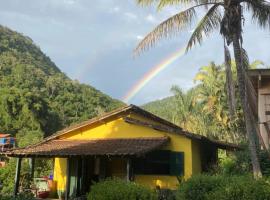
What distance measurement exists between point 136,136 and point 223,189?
8.75 metres

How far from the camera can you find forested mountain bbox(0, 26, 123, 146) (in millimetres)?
43500

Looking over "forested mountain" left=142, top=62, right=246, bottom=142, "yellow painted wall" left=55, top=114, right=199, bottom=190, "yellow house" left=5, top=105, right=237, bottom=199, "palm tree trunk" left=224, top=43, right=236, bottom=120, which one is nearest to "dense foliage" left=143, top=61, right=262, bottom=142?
"forested mountain" left=142, top=62, right=246, bottom=142

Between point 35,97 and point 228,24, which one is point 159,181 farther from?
point 35,97

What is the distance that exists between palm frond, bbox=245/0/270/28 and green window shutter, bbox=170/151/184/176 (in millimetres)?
6601

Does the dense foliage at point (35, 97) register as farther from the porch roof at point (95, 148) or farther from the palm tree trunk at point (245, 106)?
the palm tree trunk at point (245, 106)

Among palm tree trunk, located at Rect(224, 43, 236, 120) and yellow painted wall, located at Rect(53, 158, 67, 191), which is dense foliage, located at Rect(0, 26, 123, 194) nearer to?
yellow painted wall, located at Rect(53, 158, 67, 191)

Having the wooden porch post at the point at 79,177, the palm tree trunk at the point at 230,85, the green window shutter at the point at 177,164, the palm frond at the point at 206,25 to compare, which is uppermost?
the palm frond at the point at 206,25

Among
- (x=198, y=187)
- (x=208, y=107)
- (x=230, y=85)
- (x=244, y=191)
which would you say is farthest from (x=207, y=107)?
(x=244, y=191)

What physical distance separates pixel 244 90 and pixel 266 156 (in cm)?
303

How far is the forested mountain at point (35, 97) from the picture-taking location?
43500 mm

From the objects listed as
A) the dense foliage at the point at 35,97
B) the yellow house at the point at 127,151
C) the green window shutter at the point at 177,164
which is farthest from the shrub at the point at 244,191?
the dense foliage at the point at 35,97

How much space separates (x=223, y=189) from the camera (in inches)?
372

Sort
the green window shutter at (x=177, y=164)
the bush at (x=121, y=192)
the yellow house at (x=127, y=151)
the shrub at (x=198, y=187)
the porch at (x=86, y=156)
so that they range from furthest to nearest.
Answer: the green window shutter at (x=177, y=164) < the yellow house at (x=127, y=151) < the porch at (x=86, y=156) < the shrub at (x=198, y=187) < the bush at (x=121, y=192)

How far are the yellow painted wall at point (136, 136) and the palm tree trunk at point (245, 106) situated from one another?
186 inches
